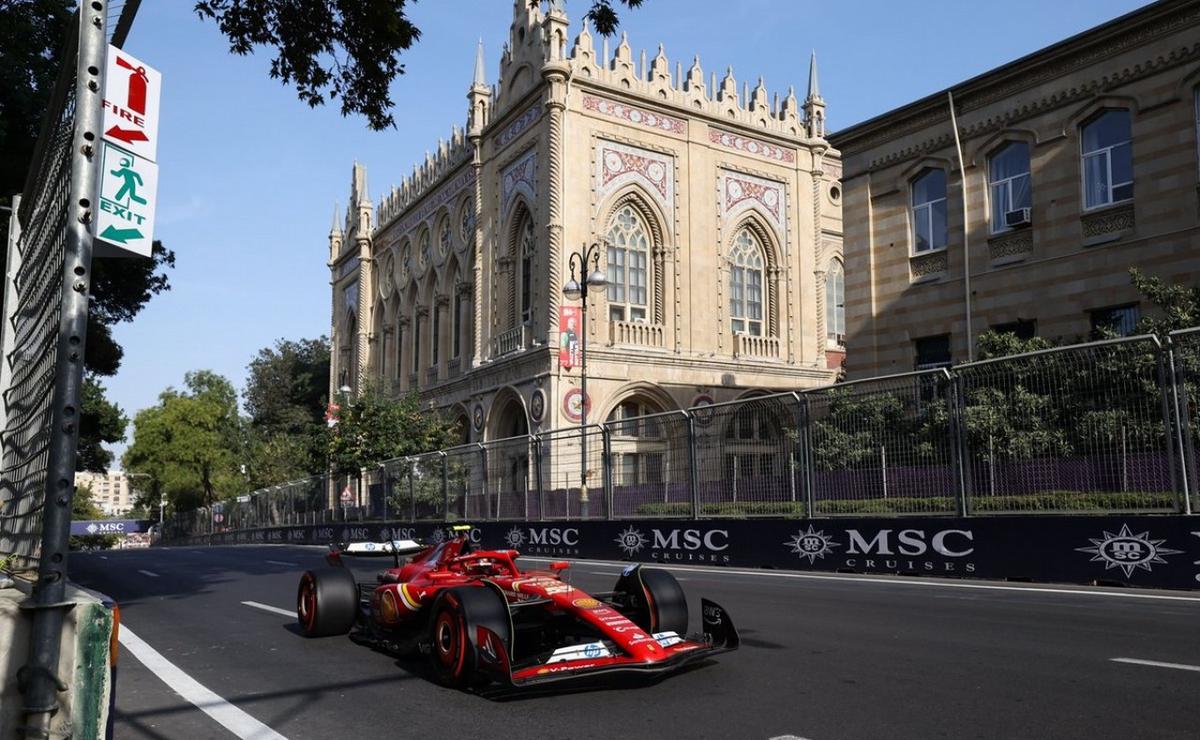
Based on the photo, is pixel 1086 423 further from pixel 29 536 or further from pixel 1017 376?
pixel 29 536

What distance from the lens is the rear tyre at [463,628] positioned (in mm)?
6332

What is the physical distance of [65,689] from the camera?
3582 mm

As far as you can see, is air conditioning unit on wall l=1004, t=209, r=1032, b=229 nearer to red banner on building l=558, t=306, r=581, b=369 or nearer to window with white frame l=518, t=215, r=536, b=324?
red banner on building l=558, t=306, r=581, b=369

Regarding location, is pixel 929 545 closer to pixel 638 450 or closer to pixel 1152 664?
pixel 638 450

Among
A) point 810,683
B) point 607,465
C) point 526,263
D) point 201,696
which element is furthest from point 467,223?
point 810,683

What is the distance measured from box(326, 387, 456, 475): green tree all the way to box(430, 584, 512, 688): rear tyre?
3179 cm

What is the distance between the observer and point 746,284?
40188 mm

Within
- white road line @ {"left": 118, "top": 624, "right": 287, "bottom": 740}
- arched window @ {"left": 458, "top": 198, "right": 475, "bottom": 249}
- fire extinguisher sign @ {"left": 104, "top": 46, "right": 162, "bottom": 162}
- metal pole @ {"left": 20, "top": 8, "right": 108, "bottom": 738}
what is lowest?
white road line @ {"left": 118, "top": 624, "right": 287, "bottom": 740}

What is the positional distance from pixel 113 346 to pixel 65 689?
25.8 meters

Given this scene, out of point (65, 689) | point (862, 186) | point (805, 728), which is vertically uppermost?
point (862, 186)

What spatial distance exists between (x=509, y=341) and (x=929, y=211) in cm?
1702

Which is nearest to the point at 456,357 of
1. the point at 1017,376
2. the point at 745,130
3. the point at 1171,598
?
the point at 745,130

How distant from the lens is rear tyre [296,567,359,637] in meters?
8.75

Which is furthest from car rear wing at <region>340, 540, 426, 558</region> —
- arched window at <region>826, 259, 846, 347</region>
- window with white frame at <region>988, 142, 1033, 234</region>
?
arched window at <region>826, 259, 846, 347</region>
